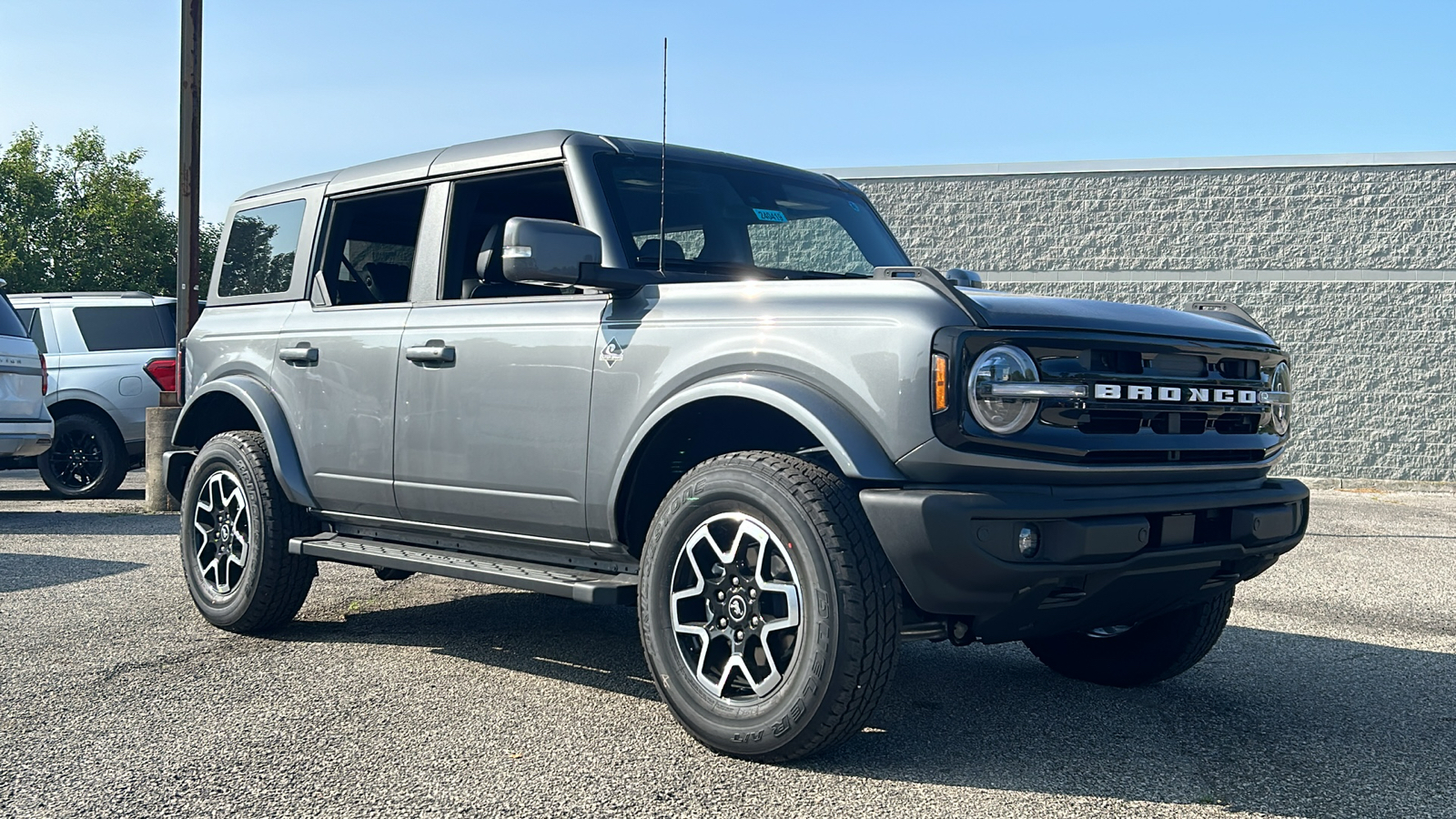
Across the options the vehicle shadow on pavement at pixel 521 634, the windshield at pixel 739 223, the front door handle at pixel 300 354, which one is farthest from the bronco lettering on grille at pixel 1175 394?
the front door handle at pixel 300 354

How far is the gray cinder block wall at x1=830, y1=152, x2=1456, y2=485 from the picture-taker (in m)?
16.3

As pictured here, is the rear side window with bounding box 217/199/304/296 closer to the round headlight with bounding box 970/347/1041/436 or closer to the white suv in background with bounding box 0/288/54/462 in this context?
the round headlight with bounding box 970/347/1041/436

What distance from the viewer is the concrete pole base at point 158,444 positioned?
10664 mm

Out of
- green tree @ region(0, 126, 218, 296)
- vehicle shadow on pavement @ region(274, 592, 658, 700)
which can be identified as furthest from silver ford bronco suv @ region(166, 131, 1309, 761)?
green tree @ region(0, 126, 218, 296)

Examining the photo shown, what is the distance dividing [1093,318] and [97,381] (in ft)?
34.7

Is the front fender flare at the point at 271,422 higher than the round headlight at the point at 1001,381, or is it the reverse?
the round headlight at the point at 1001,381

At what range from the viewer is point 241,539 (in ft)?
18.2

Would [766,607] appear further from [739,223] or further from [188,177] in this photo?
[188,177]

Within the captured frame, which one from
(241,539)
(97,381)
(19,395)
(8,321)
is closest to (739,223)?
(241,539)

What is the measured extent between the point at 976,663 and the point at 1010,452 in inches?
80.7

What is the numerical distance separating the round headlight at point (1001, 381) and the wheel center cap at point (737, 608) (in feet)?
2.90

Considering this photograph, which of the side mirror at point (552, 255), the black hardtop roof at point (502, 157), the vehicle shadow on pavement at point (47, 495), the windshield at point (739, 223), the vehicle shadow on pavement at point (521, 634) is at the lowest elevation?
the vehicle shadow on pavement at point (47, 495)

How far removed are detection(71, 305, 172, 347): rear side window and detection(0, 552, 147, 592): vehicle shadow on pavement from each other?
4.43 meters

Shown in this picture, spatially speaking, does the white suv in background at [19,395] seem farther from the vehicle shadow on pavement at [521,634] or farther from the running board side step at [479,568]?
the running board side step at [479,568]
